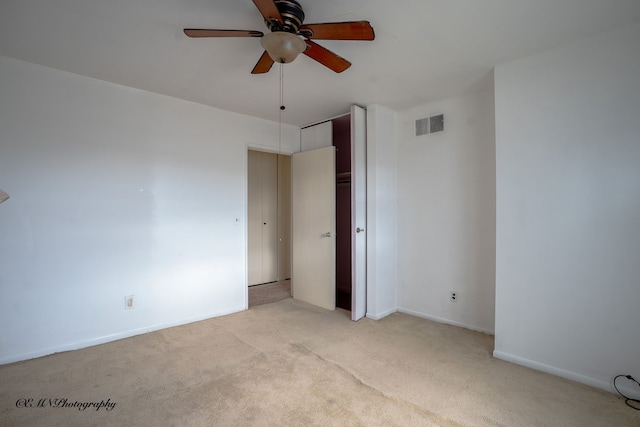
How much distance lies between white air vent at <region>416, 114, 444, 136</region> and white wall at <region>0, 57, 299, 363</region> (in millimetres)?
2165

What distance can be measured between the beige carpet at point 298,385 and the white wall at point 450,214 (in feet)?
1.52

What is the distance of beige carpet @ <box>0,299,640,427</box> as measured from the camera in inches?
72.1

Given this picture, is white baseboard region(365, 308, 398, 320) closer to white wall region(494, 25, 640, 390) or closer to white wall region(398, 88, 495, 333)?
white wall region(398, 88, 495, 333)

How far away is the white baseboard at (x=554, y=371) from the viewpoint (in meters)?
2.13

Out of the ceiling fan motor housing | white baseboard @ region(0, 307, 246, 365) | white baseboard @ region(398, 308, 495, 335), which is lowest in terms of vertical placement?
white baseboard @ region(398, 308, 495, 335)

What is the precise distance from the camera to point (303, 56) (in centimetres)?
237

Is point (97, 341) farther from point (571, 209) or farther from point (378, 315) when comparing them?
point (571, 209)

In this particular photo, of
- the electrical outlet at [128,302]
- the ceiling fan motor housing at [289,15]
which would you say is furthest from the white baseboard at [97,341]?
the ceiling fan motor housing at [289,15]

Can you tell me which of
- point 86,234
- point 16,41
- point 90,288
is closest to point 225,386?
point 90,288

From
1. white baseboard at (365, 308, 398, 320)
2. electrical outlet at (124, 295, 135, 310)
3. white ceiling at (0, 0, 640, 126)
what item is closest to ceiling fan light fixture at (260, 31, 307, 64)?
white ceiling at (0, 0, 640, 126)

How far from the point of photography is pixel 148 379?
2250 mm

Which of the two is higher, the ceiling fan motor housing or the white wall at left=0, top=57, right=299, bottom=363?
the ceiling fan motor housing

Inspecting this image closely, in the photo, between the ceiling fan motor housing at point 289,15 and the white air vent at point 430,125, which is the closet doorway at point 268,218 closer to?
the white air vent at point 430,125

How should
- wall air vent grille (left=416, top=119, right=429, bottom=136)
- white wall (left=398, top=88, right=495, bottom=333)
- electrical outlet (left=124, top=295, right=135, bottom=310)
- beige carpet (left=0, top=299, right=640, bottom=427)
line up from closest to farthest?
beige carpet (left=0, top=299, right=640, bottom=427) < electrical outlet (left=124, top=295, right=135, bottom=310) < white wall (left=398, top=88, right=495, bottom=333) < wall air vent grille (left=416, top=119, right=429, bottom=136)
